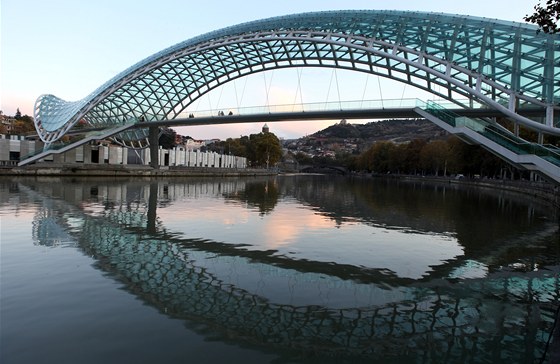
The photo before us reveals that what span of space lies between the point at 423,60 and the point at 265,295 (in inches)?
1437

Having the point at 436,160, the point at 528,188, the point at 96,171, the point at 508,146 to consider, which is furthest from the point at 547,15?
the point at 436,160

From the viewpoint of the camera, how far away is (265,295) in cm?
927

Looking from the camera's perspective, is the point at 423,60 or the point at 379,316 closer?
the point at 379,316

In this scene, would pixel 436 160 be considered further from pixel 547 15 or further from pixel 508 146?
pixel 547 15

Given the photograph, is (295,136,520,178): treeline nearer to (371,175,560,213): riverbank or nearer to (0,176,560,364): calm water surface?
(371,175,560,213): riverbank

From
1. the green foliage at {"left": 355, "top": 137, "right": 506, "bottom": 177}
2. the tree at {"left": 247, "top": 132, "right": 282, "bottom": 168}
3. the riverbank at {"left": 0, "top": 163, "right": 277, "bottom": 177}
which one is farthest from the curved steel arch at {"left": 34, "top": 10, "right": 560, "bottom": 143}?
the tree at {"left": 247, "top": 132, "right": 282, "bottom": 168}

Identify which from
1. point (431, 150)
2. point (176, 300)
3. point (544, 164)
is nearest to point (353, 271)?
point (176, 300)

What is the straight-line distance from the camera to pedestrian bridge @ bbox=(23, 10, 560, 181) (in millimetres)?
32594

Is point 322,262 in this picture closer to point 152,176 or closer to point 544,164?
point 544,164

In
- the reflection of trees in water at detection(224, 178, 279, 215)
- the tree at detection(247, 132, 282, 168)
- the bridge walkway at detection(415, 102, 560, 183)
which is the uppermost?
the tree at detection(247, 132, 282, 168)

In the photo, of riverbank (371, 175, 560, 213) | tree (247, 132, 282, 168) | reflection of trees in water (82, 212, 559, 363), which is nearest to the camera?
reflection of trees in water (82, 212, 559, 363)

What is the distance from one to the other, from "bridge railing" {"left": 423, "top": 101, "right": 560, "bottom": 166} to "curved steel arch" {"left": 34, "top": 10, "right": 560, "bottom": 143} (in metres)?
4.26

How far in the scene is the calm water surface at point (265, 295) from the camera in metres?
6.64

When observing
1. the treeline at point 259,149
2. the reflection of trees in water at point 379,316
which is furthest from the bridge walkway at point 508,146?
the treeline at point 259,149
